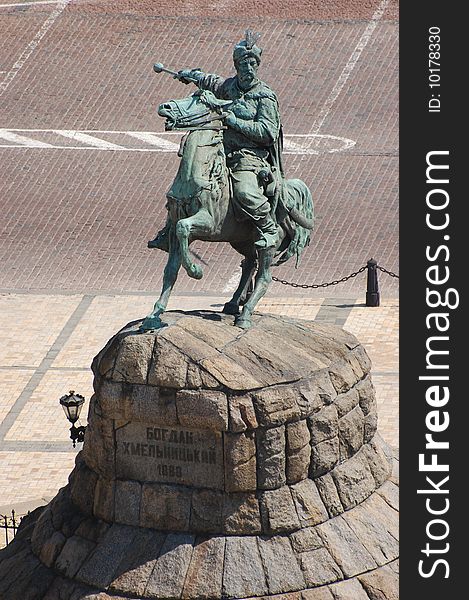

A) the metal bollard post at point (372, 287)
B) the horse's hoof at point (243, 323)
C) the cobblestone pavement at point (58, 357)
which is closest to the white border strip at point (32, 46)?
the cobblestone pavement at point (58, 357)

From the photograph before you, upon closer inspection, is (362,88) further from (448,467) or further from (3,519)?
(448,467)

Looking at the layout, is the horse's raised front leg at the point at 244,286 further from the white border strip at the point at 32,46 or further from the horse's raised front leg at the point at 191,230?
the white border strip at the point at 32,46

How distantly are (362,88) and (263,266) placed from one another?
70.8ft

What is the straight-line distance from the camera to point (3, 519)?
2258 cm

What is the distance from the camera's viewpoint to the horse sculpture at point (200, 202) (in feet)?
62.1

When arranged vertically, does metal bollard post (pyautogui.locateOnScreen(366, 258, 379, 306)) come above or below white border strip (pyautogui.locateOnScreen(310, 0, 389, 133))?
below

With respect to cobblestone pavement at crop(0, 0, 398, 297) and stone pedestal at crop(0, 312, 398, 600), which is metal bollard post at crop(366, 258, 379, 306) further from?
stone pedestal at crop(0, 312, 398, 600)

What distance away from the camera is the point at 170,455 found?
18547 millimetres

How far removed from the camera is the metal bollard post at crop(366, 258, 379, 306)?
3111cm

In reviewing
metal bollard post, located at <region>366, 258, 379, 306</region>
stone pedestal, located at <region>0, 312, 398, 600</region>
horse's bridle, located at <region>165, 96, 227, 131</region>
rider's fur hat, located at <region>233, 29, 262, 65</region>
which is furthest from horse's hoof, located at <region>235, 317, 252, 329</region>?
metal bollard post, located at <region>366, 258, 379, 306</region>

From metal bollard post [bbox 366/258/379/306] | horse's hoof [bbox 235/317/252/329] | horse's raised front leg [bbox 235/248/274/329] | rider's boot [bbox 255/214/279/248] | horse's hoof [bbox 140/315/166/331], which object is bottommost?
horse's hoof [bbox 140/315/166/331]

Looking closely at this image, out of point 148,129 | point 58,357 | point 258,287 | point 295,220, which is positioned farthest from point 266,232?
point 148,129

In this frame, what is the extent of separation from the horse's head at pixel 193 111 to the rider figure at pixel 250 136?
196mm

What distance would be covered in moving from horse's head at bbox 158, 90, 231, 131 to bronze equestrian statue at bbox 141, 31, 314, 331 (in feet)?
0.04
